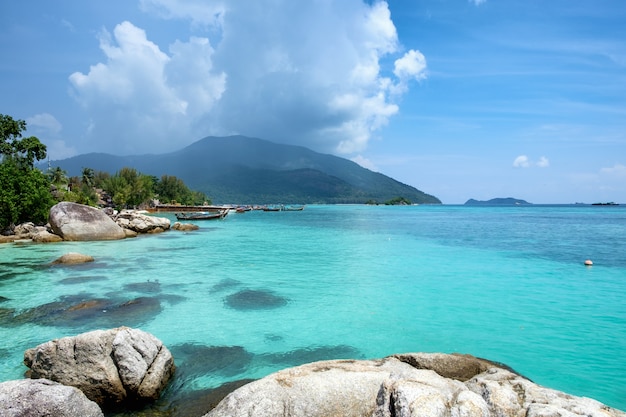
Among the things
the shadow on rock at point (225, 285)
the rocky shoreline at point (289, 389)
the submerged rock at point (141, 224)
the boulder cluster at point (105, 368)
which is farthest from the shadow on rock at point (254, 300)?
the submerged rock at point (141, 224)

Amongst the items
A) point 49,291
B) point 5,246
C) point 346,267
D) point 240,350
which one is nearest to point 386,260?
point 346,267

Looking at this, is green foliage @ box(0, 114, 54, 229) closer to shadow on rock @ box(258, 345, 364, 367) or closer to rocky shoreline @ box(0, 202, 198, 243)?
rocky shoreline @ box(0, 202, 198, 243)

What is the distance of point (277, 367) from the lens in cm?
866

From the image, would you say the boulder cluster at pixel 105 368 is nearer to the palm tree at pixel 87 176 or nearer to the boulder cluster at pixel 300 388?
the boulder cluster at pixel 300 388

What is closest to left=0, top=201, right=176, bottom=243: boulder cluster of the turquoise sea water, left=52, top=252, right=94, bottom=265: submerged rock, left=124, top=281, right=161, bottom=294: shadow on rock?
the turquoise sea water

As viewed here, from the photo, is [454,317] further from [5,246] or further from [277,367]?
[5,246]

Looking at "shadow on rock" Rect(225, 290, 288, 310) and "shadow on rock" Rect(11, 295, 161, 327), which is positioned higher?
"shadow on rock" Rect(11, 295, 161, 327)

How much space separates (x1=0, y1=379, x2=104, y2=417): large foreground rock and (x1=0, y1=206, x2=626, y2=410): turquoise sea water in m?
2.23

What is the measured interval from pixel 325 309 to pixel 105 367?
8.22 metres

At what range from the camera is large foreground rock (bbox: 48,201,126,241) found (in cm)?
3064

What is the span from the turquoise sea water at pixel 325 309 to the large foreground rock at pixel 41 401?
2.23m

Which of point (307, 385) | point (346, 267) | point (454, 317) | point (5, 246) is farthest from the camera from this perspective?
point (5, 246)

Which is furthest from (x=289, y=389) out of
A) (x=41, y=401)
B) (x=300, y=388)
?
(x=41, y=401)

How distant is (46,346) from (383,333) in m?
8.77
